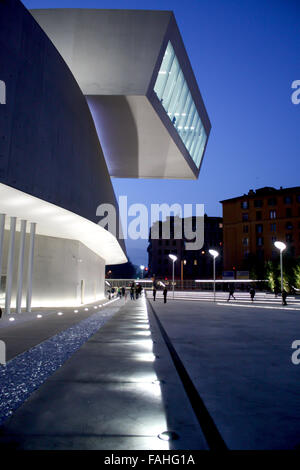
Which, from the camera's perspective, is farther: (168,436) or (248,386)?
(248,386)

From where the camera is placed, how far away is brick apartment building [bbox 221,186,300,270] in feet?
214

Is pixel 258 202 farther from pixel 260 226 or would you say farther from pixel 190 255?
pixel 190 255

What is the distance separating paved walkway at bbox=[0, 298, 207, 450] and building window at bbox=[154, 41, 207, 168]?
58.5 ft

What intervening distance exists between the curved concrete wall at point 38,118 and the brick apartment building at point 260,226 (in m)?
59.1

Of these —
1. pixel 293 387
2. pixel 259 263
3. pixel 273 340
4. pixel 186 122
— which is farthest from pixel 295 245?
pixel 293 387

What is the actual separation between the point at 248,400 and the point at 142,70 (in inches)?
698

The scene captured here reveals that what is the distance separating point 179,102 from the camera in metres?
23.1

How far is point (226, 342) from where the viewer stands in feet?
27.2

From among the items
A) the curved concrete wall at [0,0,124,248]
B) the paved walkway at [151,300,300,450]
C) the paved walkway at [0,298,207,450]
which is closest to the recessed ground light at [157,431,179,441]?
the paved walkway at [0,298,207,450]

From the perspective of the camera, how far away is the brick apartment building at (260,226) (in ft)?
214

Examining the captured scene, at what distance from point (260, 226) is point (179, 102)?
51.3m
